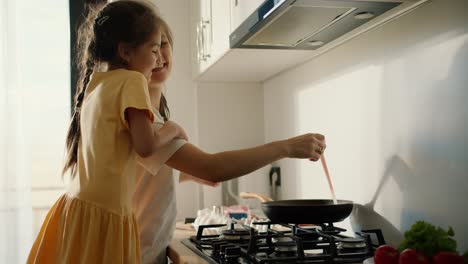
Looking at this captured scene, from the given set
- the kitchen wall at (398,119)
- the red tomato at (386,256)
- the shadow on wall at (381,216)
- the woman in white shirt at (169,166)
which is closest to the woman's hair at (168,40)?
the woman in white shirt at (169,166)

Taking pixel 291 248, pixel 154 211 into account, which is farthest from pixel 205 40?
pixel 291 248

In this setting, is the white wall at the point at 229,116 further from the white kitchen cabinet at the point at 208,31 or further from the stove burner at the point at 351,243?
the stove burner at the point at 351,243

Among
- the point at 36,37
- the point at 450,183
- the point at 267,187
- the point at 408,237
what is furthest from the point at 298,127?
the point at 36,37

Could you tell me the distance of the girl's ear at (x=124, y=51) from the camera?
50.3 inches

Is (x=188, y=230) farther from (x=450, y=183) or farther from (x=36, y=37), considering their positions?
Result: (x=36, y=37)

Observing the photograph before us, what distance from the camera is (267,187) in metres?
2.36

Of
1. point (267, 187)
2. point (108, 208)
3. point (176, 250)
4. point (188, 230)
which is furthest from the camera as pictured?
point (267, 187)

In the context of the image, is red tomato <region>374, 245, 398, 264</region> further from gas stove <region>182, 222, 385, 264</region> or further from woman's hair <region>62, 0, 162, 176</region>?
woman's hair <region>62, 0, 162, 176</region>

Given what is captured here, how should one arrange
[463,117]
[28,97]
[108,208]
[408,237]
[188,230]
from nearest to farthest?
[408,237], [463,117], [108,208], [188,230], [28,97]

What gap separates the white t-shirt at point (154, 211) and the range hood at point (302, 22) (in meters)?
0.45

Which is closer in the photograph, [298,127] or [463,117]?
[463,117]

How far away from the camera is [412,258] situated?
32.6 inches

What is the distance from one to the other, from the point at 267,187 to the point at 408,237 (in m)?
1.49

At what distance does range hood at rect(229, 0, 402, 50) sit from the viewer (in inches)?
48.1
